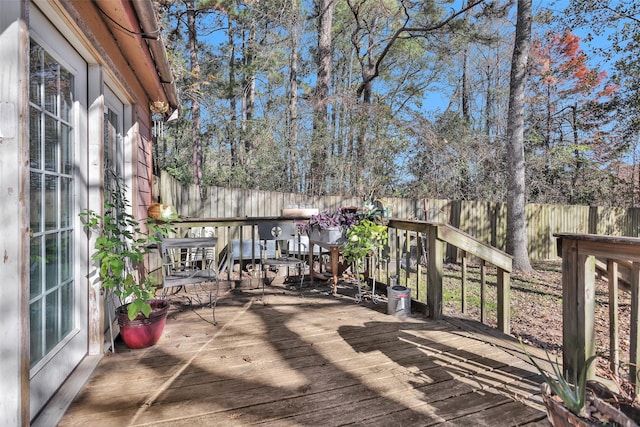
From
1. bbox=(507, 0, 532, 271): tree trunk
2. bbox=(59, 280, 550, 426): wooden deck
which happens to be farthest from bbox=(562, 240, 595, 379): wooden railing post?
bbox=(507, 0, 532, 271): tree trunk

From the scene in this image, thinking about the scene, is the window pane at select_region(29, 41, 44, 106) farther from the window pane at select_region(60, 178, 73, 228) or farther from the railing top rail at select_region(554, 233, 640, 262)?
the railing top rail at select_region(554, 233, 640, 262)

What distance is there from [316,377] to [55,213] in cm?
169

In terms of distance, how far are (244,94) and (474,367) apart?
966 cm

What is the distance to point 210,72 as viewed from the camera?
1023 cm

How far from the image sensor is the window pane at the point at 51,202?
1.68 metres

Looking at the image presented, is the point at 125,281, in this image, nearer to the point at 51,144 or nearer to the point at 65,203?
the point at 65,203

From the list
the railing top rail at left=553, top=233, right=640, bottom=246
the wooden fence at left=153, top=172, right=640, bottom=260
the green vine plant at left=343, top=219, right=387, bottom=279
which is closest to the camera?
the railing top rail at left=553, top=233, right=640, bottom=246

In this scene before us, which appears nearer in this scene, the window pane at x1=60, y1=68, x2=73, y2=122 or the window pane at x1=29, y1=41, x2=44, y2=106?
the window pane at x1=29, y1=41, x2=44, y2=106

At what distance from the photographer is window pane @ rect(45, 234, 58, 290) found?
168 centimetres

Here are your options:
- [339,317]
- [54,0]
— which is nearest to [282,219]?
[339,317]

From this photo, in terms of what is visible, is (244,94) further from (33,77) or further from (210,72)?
(33,77)

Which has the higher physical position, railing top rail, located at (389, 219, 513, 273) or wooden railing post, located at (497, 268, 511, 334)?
railing top rail, located at (389, 219, 513, 273)

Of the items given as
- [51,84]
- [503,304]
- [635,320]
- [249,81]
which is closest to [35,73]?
[51,84]

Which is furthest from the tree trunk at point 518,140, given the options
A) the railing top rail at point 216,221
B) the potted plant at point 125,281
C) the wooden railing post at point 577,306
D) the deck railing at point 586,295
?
the potted plant at point 125,281
